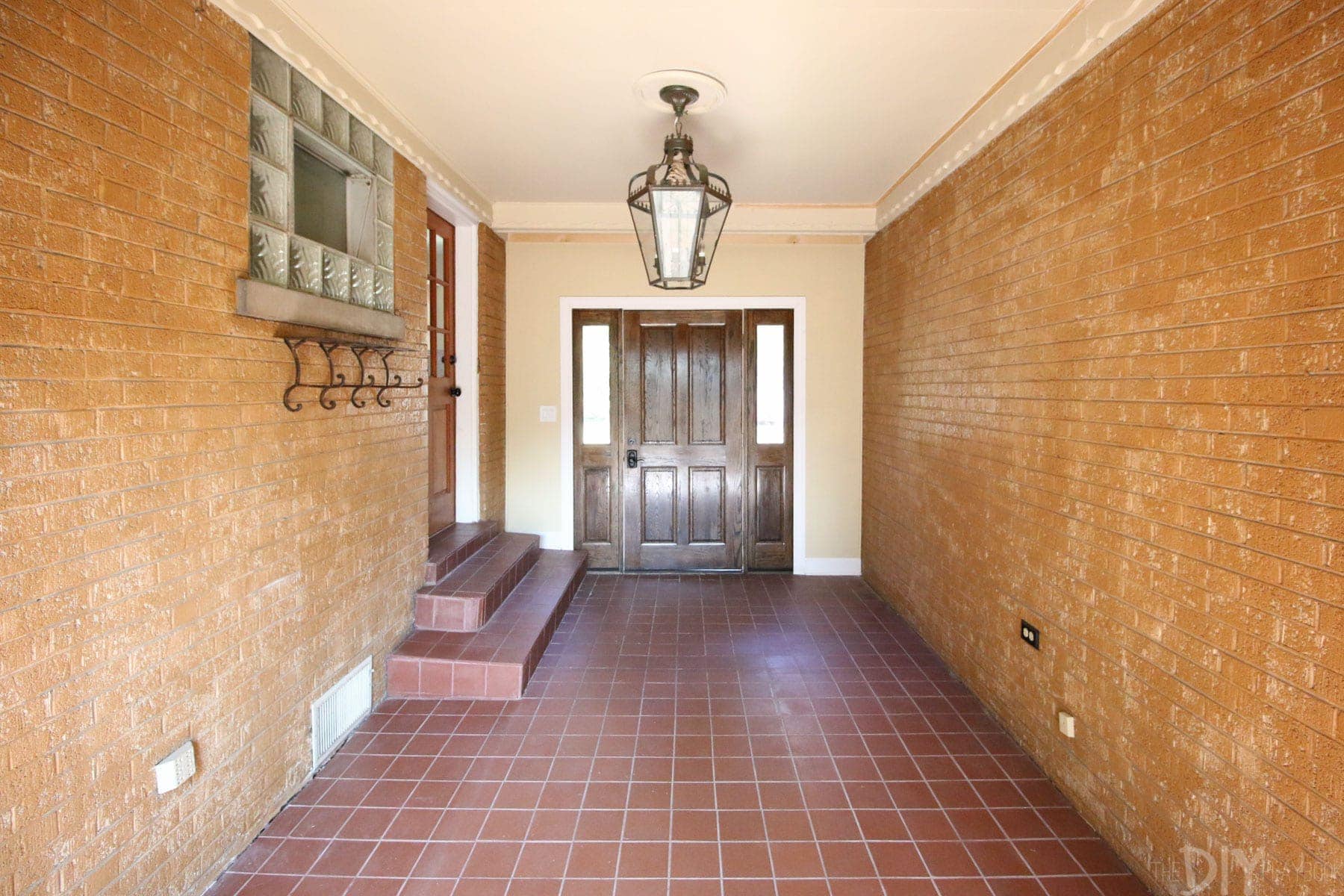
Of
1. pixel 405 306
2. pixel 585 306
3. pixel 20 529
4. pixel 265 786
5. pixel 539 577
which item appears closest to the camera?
pixel 20 529

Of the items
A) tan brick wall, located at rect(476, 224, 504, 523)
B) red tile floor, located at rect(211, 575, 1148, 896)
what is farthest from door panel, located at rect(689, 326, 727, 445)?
red tile floor, located at rect(211, 575, 1148, 896)

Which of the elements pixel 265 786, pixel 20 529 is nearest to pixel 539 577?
pixel 265 786

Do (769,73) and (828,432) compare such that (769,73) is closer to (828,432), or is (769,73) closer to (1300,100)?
(1300,100)

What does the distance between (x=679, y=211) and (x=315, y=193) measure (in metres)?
1.47

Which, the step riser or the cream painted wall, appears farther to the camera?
the cream painted wall

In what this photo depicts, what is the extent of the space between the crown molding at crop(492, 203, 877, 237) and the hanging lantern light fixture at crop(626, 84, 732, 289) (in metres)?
2.00

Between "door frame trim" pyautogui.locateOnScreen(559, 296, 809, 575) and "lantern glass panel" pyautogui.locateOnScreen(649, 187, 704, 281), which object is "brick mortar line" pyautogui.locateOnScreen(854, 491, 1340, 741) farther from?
"door frame trim" pyautogui.locateOnScreen(559, 296, 809, 575)

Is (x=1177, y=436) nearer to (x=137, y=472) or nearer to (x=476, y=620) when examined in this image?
(x=137, y=472)

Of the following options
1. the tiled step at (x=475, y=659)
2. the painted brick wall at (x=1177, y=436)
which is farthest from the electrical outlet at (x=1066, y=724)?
the tiled step at (x=475, y=659)

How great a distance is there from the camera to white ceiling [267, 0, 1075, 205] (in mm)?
2504

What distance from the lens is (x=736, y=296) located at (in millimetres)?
5574

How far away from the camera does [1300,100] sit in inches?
64.1

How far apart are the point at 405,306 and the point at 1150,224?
10.4 feet

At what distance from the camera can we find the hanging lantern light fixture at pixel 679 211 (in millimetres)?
2816
